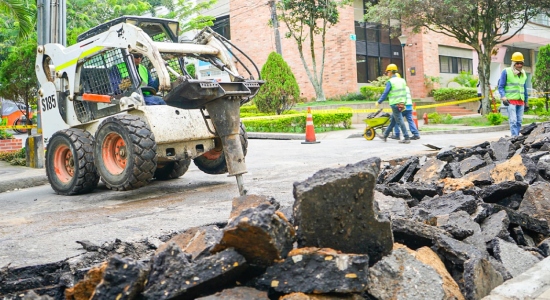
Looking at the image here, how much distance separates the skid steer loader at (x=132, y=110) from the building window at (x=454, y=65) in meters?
34.3

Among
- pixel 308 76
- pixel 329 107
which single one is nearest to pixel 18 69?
pixel 329 107

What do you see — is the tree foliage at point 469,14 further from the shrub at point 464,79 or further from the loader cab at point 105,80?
the loader cab at point 105,80

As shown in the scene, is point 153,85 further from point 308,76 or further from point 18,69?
point 308,76

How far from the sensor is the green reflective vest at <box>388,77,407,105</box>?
15076mm

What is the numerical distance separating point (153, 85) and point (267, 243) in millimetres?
5688

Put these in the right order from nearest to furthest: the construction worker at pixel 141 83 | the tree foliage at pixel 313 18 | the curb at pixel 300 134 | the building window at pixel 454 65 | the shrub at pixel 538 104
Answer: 1. the construction worker at pixel 141 83
2. the curb at pixel 300 134
3. the shrub at pixel 538 104
4. the tree foliage at pixel 313 18
5. the building window at pixel 454 65

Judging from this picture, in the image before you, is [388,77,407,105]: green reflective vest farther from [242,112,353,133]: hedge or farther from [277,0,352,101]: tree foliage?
[277,0,352,101]: tree foliage

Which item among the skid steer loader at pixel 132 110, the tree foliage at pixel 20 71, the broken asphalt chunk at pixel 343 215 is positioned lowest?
the broken asphalt chunk at pixel 343 215

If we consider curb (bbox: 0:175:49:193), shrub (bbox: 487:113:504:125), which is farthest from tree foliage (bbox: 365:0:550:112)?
curb (bbox: 0:175:49:193)

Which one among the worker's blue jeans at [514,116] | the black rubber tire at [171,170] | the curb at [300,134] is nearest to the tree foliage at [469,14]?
the curb at [300,134]

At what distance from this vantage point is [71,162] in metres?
8.63

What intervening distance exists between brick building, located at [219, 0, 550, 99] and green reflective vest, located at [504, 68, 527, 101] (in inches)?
788

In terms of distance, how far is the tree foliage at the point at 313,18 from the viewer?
97.1ft

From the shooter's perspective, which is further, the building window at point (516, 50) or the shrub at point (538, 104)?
the building window at point (516, 50)
